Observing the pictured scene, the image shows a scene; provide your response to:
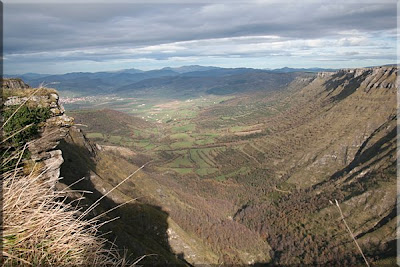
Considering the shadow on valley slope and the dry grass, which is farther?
the shadow on valley slope

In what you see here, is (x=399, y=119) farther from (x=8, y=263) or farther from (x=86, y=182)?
(x=8, y=263)

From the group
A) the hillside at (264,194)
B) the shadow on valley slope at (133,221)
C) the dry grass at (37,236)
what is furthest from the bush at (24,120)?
the shadow on valley slope at (133,221)

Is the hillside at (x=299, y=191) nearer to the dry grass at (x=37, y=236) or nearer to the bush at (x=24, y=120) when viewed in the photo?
the bush at (x=24, y=120)

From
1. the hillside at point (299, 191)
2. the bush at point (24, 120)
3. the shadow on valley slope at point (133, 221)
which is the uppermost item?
the bush at point (24, 120)

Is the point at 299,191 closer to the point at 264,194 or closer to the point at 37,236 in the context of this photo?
the point at 264,194

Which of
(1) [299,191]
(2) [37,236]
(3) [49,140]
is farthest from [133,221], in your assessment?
(1) [299,191]

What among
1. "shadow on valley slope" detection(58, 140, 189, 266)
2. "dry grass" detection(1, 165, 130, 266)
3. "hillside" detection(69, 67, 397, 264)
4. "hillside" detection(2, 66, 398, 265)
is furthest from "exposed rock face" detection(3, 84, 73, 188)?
"hillside" detection(69, 67, 397, 264)

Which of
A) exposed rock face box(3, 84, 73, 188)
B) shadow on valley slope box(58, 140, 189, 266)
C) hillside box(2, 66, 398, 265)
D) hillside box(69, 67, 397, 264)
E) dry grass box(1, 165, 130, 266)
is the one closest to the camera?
dry grass box(1, 165, 130, 266)

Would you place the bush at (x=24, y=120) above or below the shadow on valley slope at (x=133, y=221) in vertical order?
above

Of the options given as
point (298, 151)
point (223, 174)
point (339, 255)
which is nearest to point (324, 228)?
point (339, 255)

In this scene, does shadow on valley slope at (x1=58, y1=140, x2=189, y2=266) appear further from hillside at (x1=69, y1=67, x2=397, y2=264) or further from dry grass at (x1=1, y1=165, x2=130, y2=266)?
dry grass at (x1=1, y1=165, x2=130, y2=266)

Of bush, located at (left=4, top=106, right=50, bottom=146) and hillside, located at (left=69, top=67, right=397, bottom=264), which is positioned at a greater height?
bush, located at (left=4, top=106, right=50, bottom=146)
